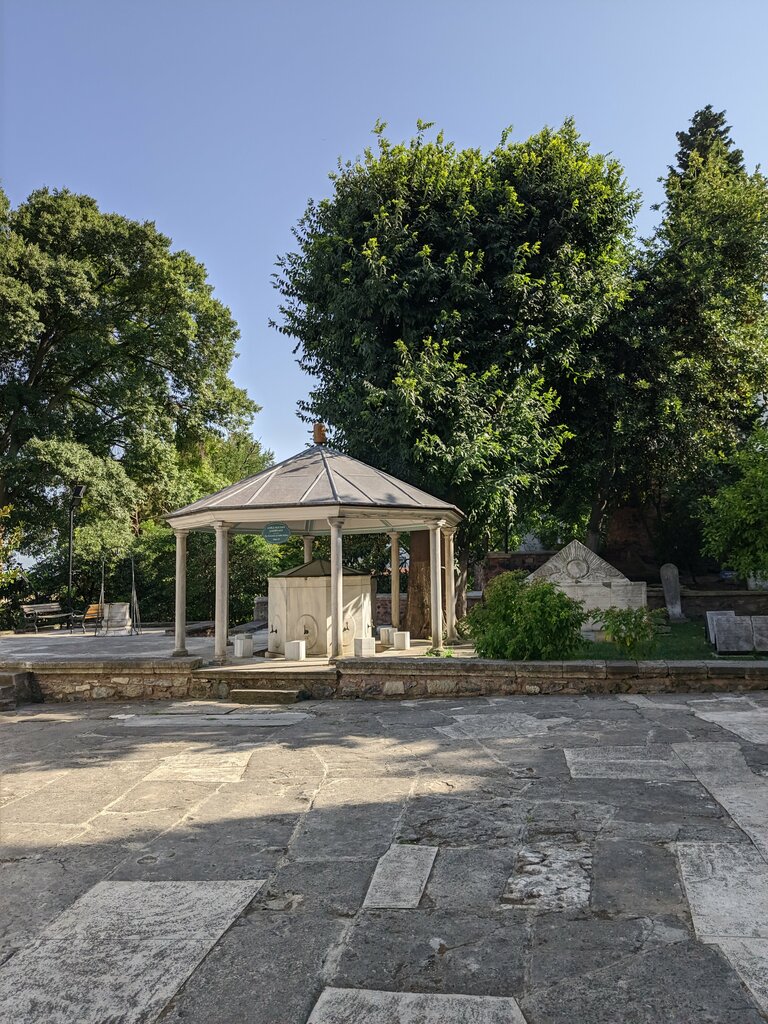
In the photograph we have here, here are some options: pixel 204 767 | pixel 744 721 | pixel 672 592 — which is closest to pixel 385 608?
pixel 672 592

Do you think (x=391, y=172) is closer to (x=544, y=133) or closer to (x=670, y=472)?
(x=544, y=133)

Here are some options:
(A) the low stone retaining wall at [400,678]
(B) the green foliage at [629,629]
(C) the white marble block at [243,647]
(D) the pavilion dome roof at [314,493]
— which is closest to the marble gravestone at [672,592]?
(D) the pavilion dome roof at [314,493]

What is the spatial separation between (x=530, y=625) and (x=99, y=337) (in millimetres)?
18625

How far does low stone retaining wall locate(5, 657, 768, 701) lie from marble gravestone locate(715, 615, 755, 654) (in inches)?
80.1

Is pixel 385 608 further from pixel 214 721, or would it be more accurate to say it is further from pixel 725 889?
pixel 725 889

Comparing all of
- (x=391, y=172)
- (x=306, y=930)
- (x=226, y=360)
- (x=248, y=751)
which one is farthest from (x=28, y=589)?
(x=306, y=930)

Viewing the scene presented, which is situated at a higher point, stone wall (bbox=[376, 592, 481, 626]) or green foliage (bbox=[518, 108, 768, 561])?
green foliage (bbox=[518, 108, 768, 561])

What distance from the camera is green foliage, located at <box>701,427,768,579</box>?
11.7m

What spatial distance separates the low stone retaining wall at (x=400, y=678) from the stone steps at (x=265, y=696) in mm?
150

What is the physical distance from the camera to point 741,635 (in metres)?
10.7

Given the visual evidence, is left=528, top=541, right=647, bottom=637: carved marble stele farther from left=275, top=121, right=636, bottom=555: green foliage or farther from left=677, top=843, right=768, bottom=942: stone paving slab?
left=677, top=843, right=768, bottom=942: stone paving slab

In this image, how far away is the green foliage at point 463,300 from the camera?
48.7 ft

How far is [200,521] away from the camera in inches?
436

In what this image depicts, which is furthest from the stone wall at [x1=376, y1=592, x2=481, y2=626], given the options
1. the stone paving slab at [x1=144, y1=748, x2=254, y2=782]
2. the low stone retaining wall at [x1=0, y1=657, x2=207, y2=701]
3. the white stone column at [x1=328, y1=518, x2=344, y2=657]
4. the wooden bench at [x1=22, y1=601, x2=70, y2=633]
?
the stone paving slab at [x1=144, y1=748, x2=254, y2=782]
